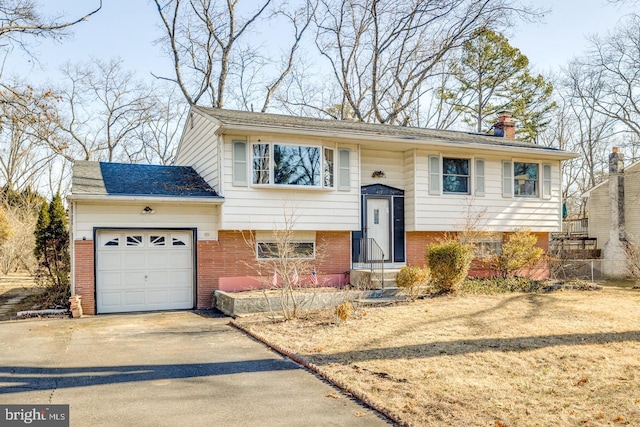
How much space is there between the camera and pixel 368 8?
27.1m

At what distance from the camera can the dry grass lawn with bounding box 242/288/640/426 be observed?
5.32 m

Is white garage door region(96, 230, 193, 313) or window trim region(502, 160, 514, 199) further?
window trim region(502, 160, 514, 199)

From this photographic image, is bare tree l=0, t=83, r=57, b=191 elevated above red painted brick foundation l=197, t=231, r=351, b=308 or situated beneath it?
elevated above

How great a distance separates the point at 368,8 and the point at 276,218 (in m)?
18.4

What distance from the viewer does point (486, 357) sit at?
7.42 m

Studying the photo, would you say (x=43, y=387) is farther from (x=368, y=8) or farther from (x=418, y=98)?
(x=418, y=98)

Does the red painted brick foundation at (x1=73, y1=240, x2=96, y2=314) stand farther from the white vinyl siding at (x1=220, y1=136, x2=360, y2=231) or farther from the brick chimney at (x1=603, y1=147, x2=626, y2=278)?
the brick chimney at (x1=603, y1=147, x2=626, y2=278)

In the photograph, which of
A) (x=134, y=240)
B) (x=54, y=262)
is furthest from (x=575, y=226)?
(x=54, y=262)

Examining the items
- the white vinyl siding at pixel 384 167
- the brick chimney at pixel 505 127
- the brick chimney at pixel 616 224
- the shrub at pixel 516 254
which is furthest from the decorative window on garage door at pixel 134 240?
the brick chimney at pixel 616 224

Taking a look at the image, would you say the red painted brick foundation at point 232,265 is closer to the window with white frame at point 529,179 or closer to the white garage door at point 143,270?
the white garage door at point 143,270

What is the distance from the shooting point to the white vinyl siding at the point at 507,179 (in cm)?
1647

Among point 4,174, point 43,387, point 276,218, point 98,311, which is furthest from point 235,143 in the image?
point 4,174

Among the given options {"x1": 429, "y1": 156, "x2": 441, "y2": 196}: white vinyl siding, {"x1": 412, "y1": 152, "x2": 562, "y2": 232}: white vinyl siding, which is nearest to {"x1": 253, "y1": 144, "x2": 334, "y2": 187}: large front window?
{"x1": 412, "y1": 152, "x2": 562, "y2": 232}: white vinyl siding

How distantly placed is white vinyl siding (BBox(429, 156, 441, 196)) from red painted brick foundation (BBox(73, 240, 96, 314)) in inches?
396
